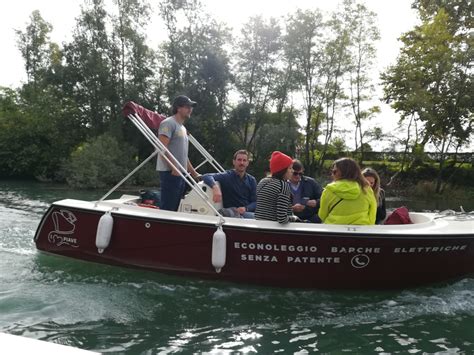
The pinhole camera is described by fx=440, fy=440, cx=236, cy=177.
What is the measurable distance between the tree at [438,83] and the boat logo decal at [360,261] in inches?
806

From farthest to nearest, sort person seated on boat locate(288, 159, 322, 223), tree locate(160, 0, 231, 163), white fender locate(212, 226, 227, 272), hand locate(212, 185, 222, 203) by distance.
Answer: tree locate(160, 0, 231, 163) < person seated on boat locate(288, 159, 322, 223) < hand locate(212, 185, 222, 203) < white fender locate(212, 226, 227, 272)

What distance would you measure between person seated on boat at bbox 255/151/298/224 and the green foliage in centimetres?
1930

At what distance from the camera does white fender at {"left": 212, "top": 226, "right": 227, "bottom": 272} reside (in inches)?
185

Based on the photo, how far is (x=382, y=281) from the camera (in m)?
4.81

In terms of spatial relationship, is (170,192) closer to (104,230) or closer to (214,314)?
(104,230)

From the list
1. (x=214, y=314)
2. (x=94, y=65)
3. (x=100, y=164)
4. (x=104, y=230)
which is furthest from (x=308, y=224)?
(x=94, y=65)

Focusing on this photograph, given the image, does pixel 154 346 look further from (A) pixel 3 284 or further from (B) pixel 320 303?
(A) pixel 3 284

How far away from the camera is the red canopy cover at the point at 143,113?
18.9 ft

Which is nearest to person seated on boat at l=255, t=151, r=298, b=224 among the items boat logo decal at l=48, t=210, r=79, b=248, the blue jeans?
the blue jeans

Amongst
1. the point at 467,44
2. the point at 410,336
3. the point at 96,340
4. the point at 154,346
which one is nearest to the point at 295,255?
the point at 410,336

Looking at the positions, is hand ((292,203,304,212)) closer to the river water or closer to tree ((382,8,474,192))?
the river water

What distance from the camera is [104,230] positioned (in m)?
5.20

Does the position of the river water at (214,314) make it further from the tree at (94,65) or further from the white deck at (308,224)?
the tree at (94,65)

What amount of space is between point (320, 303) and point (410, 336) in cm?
101
